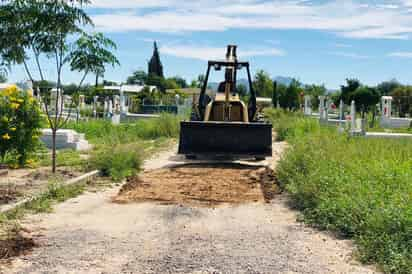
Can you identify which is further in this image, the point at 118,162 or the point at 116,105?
the point at 116,105

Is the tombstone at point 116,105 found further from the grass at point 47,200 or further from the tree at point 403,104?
the grass at point 47,200

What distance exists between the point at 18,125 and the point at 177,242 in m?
6.91

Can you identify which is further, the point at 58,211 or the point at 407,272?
the point at 58,211

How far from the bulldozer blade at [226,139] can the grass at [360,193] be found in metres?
2.68

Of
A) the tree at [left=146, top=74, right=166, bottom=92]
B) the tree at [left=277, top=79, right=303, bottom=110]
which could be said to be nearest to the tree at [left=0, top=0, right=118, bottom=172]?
the tree at [left=277, top=79, right=303, bottom=110]

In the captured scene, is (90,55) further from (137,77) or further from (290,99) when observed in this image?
(137,77)

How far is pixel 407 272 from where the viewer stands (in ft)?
18.2

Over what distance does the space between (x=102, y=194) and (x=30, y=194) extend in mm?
1317

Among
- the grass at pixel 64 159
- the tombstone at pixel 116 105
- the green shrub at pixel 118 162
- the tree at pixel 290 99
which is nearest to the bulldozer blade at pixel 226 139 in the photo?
the green shrub at pixel 118 162

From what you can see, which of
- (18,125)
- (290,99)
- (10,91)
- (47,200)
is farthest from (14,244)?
(290,99)

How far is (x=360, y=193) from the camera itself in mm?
7664

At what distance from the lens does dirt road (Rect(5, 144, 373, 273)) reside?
592cm

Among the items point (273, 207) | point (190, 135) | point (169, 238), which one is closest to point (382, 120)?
point (190, 135)

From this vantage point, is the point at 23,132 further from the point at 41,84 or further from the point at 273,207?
the point at 273,207
